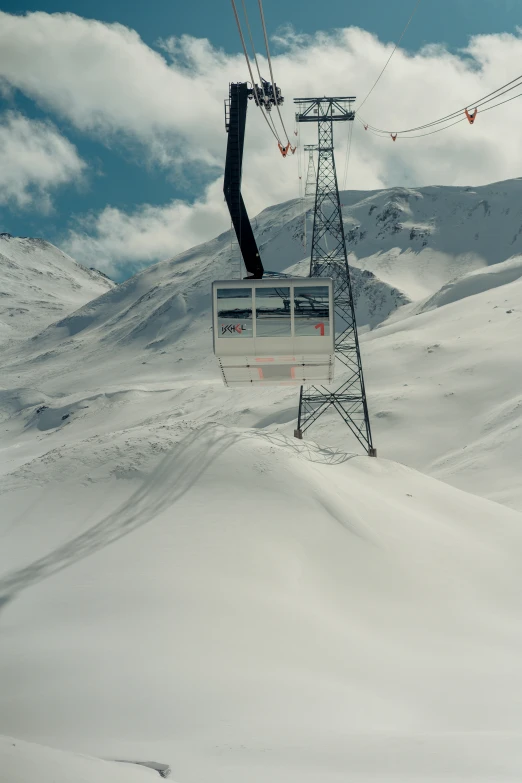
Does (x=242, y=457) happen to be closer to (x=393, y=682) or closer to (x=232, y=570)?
(x=232, y=570)

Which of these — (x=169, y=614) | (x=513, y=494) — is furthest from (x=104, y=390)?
(x=169, y=614)

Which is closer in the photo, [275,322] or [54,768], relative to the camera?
[54,768]

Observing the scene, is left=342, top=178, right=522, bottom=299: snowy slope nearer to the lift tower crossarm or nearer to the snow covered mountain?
the snow covered mountain

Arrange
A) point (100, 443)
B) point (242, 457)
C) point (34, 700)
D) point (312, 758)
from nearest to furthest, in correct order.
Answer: point (312, 758) < point (34, 700) < point (242, 457) < point (100, 443)

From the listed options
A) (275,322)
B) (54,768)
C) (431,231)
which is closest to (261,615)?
(275,322)

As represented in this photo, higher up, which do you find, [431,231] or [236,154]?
[431,231]

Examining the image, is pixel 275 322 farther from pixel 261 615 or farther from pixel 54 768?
pixel 54 768
